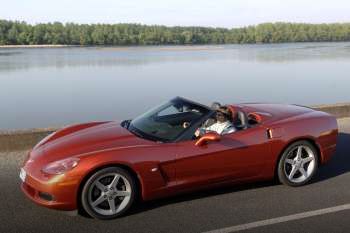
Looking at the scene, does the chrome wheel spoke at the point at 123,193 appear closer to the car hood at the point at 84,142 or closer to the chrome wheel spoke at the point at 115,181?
the chrome wheel spoke at the point at 115,181

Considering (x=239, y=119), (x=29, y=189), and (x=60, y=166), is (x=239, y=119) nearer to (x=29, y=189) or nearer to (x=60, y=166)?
(x=60, y=166)

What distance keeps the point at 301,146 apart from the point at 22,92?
19.8 metres

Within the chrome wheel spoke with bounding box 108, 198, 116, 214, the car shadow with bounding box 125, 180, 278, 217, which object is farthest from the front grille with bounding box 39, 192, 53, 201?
the car shadow with bounding box 125, 180, 278, 217

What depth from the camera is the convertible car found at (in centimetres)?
497

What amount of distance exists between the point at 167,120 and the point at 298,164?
1.68 meters

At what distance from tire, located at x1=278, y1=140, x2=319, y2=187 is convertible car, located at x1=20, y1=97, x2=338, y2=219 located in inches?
0.5

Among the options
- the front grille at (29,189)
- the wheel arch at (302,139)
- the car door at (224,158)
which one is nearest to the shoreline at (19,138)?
the front grille at (29,189)

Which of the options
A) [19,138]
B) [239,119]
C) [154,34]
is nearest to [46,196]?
[239,119]

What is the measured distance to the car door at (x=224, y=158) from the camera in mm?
5348

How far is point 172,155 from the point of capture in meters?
5.27

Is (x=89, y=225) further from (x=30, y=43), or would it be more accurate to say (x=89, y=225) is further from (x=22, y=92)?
(x=30, y=43)

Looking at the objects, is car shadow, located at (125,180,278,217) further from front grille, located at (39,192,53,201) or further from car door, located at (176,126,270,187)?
front grille, located at (39,192,53,201)

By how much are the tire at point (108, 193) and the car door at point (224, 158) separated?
1.84 ft

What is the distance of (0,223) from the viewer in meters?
4.99
